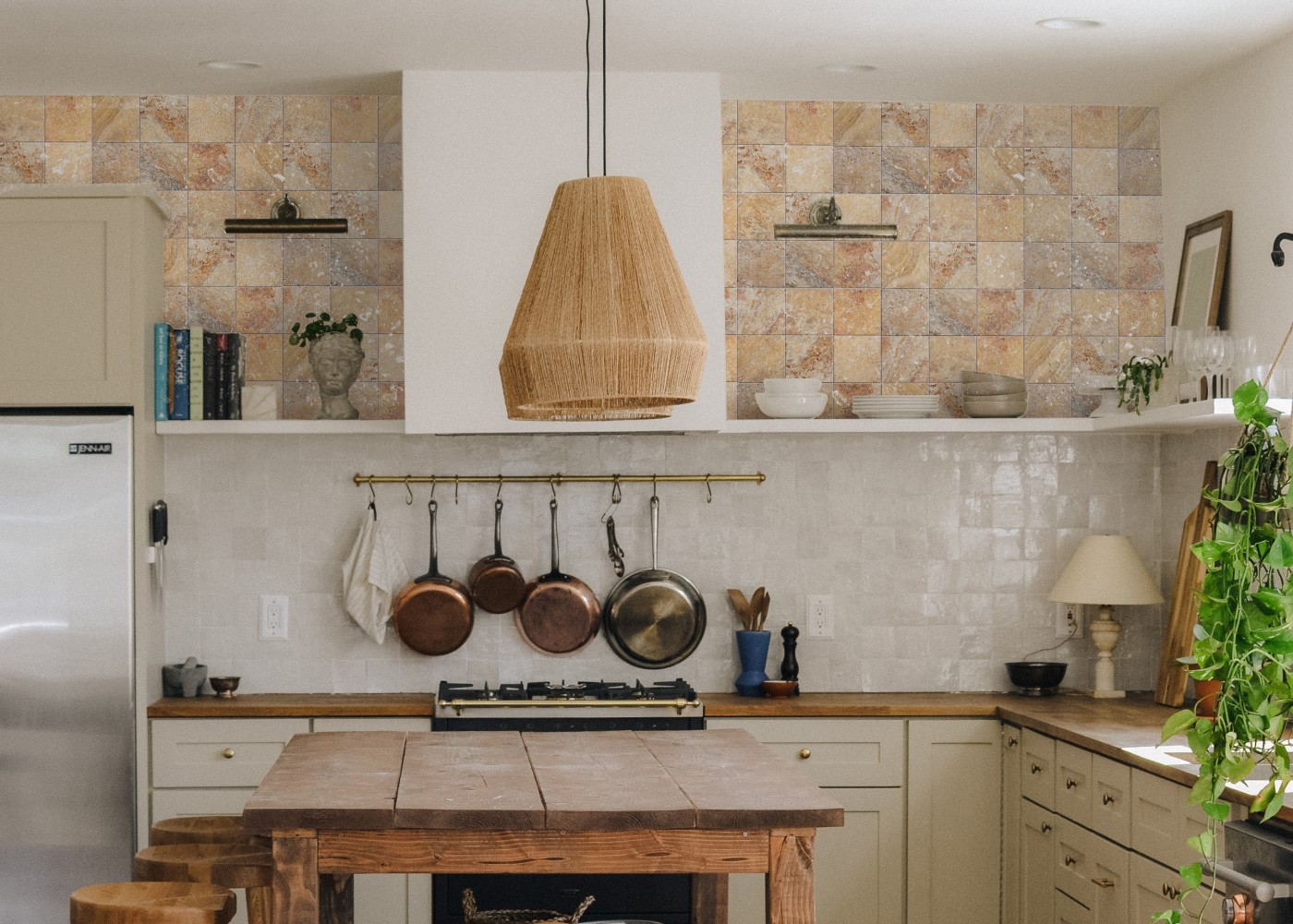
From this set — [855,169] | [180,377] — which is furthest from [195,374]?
[855,169]

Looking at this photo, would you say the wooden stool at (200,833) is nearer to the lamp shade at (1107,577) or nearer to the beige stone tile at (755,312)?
the beige stone tile at (755,312)

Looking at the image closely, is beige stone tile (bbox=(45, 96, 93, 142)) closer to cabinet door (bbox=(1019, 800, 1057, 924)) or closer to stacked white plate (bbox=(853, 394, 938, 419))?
stacked white plate (bbox=(853, 394, 938, 419))

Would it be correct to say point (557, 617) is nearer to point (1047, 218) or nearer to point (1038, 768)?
point (1038, 768)

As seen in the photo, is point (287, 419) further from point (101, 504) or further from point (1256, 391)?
point (1256, 391)

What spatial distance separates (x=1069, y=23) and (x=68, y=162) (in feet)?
10.6

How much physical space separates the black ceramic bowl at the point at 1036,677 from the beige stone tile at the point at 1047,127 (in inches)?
70.2

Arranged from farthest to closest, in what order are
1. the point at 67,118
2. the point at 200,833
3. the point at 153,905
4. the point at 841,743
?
the point at 67,118, the point at 841,743, the point at 200,833, the point at 153,905

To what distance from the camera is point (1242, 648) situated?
1338 millimetres

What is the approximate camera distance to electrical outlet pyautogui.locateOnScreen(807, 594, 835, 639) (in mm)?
4691

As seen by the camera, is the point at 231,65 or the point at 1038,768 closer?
the point at 1038,768

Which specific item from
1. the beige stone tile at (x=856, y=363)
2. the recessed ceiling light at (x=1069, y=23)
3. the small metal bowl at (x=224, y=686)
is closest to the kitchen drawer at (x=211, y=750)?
the small metal bowl at (x=224, y=686)

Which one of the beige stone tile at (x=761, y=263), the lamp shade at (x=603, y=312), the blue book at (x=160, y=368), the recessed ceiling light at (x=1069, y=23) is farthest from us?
the beige stone tile at (x=761, y=263)

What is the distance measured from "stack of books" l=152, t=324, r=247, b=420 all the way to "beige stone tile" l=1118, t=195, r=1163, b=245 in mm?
3024

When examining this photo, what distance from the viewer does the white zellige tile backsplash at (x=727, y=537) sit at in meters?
4.61
